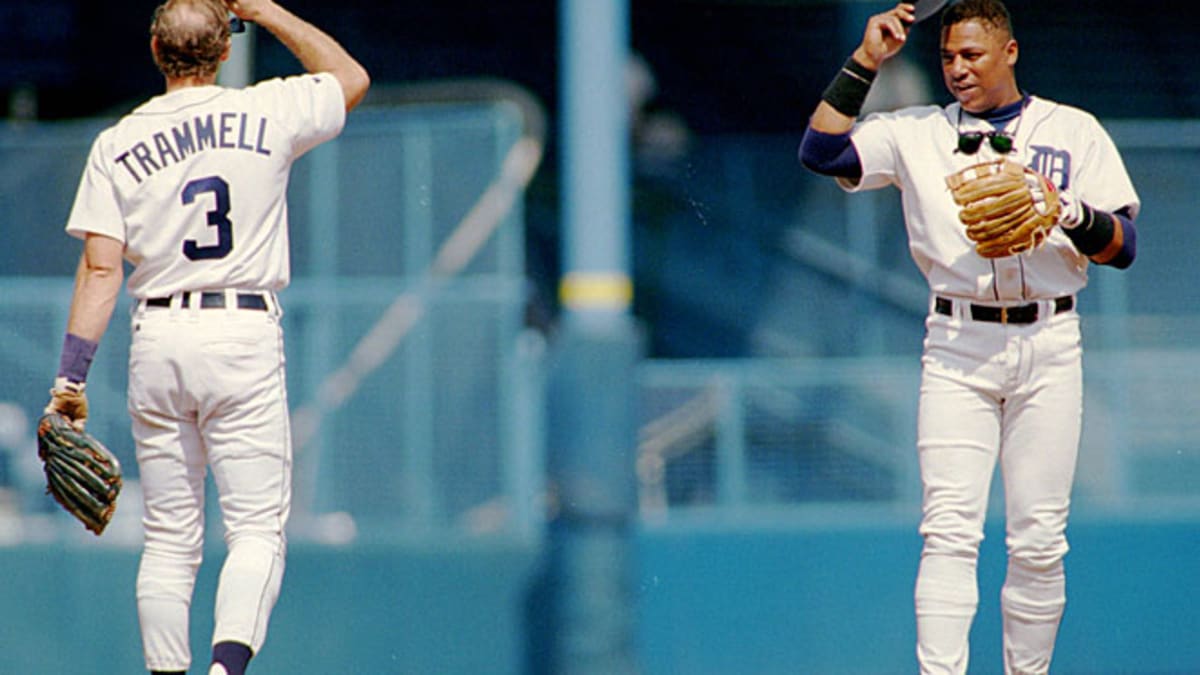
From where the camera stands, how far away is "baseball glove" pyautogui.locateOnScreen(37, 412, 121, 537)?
4090 millimetres

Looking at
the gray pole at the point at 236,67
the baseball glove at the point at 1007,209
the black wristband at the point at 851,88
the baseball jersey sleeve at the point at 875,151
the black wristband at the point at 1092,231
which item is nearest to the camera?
the baseball glove at the point at 1007,209

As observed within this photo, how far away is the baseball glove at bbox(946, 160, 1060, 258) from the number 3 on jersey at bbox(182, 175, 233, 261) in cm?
186

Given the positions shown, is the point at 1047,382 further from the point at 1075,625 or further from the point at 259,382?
the point at 1075,625

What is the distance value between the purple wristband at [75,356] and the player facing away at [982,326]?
6.40ft

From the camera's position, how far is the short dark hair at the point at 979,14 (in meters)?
4.19

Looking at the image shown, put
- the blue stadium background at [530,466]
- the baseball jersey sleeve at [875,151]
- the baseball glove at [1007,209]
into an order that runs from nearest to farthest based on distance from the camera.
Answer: the baseball glove at [1007,209], the baseball jersey sleeve at [875,151], the blue stadium background at [530,466]

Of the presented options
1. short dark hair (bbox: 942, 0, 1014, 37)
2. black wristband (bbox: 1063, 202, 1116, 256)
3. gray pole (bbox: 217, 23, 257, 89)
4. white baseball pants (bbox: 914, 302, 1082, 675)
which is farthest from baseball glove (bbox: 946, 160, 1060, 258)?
gray pole (bbox: 217, 23, 257, 89)

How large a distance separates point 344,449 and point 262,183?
268cm

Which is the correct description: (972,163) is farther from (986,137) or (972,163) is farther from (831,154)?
(831,154)

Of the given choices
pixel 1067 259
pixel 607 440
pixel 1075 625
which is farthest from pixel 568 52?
pixel 1075 625

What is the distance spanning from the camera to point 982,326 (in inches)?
164

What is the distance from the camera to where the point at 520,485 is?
662 centimetres

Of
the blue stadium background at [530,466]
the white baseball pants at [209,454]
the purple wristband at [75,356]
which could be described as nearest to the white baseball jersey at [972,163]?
the white baseball pants at [209,454]

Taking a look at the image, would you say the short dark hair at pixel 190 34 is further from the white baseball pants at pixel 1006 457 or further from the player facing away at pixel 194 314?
the white baseball pants at pixel 1006 457
